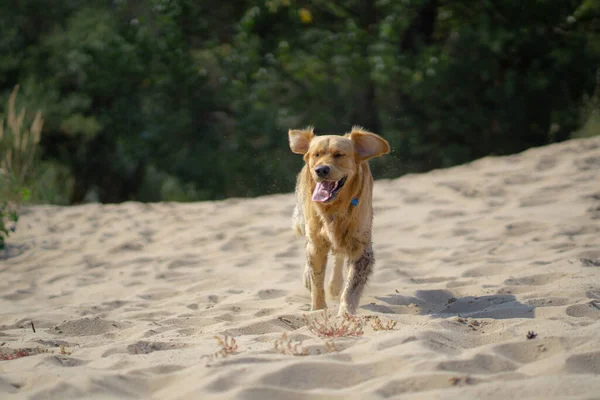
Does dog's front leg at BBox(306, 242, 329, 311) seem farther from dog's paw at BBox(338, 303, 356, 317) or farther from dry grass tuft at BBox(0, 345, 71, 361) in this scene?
dry grass tuft at BBox(0, 345, 71, 361)

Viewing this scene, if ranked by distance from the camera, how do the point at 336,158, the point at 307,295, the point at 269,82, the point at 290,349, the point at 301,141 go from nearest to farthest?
1. the point at 290,349
2. the point at 336,158
3. the point at 301,141
4. the point at 307,295
5. the point at 269,82

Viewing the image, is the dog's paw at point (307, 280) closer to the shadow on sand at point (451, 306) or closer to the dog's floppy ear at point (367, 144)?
the shadow on sand at point (451, 306)

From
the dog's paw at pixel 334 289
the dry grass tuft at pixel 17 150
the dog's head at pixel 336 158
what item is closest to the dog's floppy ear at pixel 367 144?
the dog's head at pixel 336 158

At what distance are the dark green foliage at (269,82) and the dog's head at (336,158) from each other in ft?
29.1

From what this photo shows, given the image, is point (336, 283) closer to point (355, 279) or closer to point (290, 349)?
point (355, 279)

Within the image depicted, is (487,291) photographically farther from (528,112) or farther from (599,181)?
(528,112)

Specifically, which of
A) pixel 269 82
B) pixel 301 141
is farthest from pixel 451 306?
pixel 269 82

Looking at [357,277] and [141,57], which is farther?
[141,57]

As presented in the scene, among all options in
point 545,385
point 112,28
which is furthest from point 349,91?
point 545,385

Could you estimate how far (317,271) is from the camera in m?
5.19

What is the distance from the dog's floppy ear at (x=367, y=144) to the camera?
5094mm

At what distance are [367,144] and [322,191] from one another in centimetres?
51

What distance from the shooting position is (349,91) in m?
15.2

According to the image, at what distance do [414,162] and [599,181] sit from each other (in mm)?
6923
